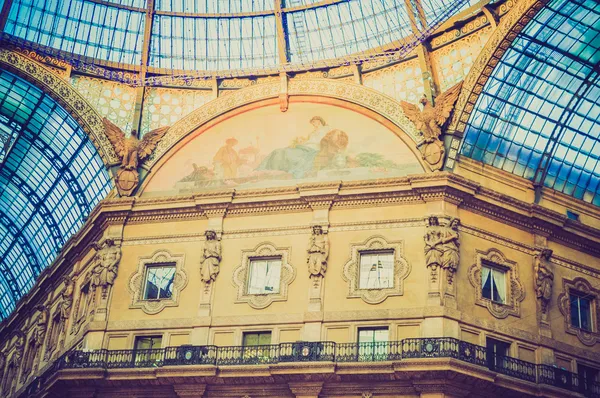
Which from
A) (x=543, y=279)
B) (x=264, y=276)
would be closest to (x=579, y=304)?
(x=543, y=279)

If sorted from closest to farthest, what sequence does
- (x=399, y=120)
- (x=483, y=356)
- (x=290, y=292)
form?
(x=483, y=356) → (x=290, y=292) → (x=399, y=120)

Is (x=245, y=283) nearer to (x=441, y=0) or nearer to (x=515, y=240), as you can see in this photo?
(x=515, y=240)

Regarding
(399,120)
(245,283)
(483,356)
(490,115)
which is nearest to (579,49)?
(490,115)

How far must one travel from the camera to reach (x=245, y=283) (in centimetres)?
4497

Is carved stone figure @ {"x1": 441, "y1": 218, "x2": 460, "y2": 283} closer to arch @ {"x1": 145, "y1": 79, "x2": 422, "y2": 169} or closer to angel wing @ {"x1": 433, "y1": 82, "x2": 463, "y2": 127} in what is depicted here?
arch @ {"x1": 145, "y1": 79, "x2": 422, "y2": 169}

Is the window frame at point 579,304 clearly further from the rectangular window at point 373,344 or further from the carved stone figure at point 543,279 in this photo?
the rectangular window at point 373,344

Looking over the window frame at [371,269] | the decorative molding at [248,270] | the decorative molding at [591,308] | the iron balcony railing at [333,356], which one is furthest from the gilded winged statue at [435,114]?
the iron balcony railing at [333,356]

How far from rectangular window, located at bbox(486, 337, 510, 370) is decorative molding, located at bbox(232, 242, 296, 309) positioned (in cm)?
898

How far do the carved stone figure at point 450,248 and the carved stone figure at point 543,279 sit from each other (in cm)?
428

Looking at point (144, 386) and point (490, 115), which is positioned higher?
point (490, 115)

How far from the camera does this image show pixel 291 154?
158 ft

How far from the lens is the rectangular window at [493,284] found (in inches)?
1715

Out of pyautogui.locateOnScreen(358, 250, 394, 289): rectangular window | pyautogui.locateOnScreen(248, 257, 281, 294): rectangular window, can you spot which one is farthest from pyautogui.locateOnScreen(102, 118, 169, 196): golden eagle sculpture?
pyautogui.locateOnScreen(358, 250, 394, 289): rectangular window

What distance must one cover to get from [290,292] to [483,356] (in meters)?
8.84
